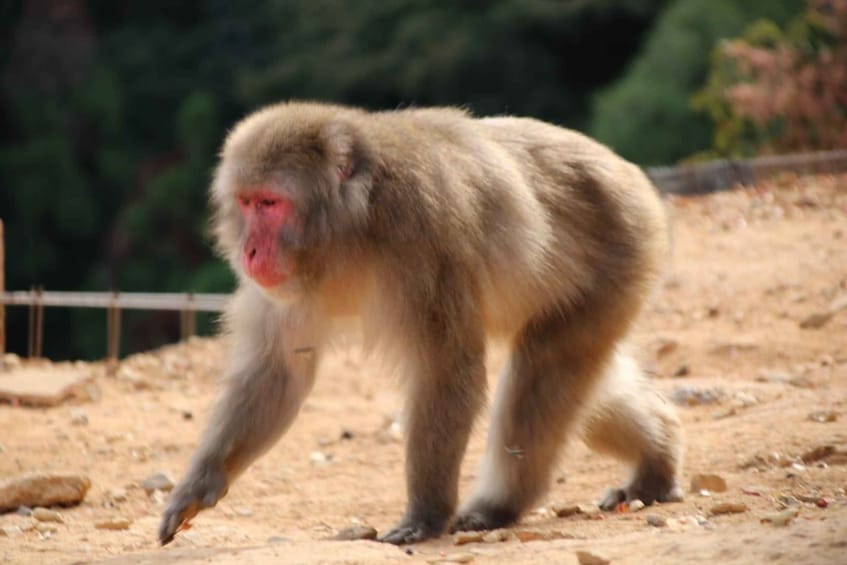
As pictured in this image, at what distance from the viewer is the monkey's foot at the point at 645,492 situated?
5617 millimetres

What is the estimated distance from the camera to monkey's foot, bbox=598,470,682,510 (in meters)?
5.62

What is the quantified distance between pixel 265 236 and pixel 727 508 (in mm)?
1907

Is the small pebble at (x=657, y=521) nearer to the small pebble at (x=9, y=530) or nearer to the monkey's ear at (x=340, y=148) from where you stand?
the monkey's ear at (x=340, y=148)

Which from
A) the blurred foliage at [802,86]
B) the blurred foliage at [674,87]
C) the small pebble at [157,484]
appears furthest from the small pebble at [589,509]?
the blurred foliage at [674,87]

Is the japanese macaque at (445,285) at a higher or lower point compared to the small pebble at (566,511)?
higher

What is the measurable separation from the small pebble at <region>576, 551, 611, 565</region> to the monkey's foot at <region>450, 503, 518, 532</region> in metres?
1.34

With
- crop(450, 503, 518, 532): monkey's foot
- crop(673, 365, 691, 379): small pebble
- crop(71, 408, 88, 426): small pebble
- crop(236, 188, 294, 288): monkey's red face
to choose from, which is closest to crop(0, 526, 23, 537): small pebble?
crop(236, 188, 294, 288): monkey's red face

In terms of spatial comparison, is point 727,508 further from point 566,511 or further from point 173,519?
point 173,519

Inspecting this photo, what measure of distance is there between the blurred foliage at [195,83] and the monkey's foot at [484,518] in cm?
1753

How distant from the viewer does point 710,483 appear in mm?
5484

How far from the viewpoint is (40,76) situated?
97.0 ft

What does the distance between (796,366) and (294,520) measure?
317 cm

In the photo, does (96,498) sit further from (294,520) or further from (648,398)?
(648,398)

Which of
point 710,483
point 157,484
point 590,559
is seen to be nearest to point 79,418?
point 157,484
